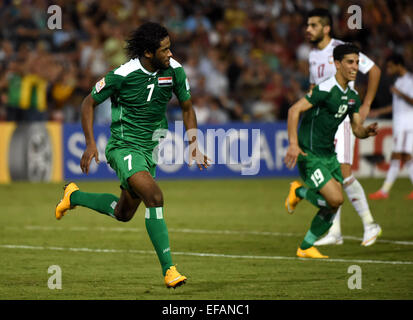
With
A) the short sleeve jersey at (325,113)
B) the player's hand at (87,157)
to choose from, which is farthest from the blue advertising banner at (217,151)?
the player's hand at (87,157)

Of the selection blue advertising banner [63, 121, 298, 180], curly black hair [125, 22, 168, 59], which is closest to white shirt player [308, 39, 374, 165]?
curly black hair [125, 22, 168, 59]

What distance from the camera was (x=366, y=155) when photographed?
19.4 m

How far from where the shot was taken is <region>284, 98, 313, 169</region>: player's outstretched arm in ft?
26.7

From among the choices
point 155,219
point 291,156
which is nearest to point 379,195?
point 291,156

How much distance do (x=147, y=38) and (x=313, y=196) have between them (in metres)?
2.78

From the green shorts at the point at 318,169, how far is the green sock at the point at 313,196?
0.42ft

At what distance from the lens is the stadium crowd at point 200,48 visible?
19203 millimetres

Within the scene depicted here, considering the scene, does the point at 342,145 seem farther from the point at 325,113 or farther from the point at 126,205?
the point at 126,205

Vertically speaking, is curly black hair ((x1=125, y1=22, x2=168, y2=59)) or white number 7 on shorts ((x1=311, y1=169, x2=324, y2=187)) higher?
curly black hair ((x1=125, y1=22, x2=168, y2=59))

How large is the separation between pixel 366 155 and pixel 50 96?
7.10m

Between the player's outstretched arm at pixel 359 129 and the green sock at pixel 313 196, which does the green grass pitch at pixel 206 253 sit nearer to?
the green sock at pixel 313 196

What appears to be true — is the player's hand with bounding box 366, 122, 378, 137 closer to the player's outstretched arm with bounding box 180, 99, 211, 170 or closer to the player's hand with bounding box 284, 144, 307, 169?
the player's hand with bounding box 284, 144, 307, 169
